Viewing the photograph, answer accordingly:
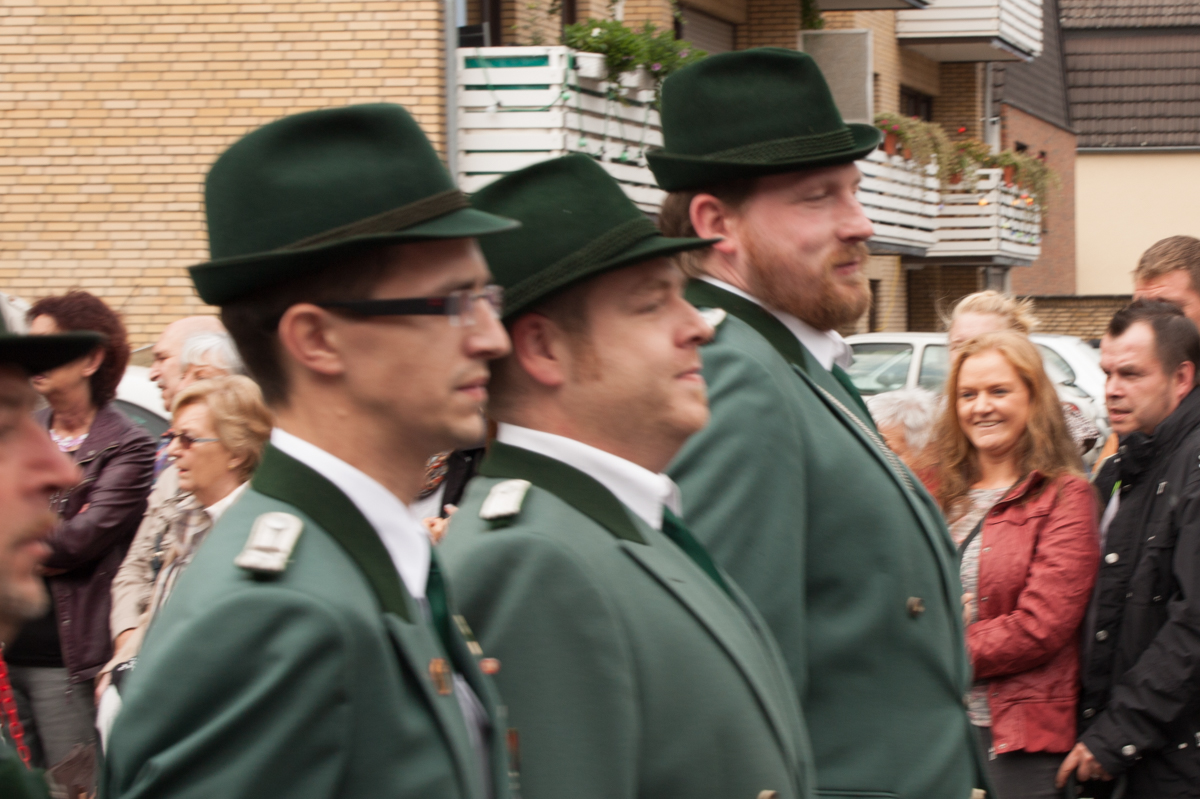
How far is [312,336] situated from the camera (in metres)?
1.69

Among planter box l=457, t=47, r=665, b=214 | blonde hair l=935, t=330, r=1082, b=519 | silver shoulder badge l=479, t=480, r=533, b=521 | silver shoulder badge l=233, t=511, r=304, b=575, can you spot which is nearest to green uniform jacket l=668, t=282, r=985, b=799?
silver shoulder badge l=479, t=480, r=533, b=521

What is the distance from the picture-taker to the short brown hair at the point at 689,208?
2.70 metres

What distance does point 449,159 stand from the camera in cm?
1153

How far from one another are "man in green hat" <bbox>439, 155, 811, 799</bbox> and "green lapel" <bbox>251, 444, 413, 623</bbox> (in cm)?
26

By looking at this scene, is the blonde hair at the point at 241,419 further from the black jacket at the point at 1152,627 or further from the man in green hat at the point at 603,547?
the black jacket at the point at 1152,627

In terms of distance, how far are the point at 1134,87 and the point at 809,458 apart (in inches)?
1487

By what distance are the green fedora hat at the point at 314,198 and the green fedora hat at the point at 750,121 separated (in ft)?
3.31

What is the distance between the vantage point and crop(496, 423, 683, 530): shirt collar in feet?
6.80

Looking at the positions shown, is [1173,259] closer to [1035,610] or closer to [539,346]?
[1035,610]

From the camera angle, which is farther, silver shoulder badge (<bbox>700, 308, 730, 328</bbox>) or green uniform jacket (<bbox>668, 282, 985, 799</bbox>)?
silver shoulder badge (<bbox>700, 308, 730, 328</bbox>)

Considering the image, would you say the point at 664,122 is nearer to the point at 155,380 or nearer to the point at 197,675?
the point at 197,675

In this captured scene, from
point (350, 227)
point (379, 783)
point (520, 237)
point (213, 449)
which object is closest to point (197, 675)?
point (379, 783)

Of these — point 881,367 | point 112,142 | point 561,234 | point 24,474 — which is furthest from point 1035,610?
point 881,367

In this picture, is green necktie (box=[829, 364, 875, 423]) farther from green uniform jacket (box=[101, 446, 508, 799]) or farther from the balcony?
the balcony
